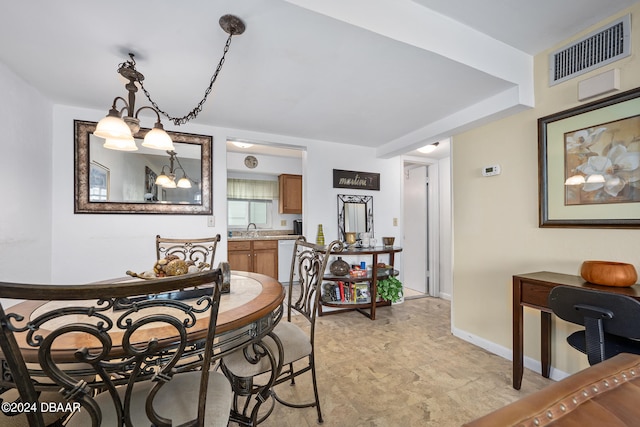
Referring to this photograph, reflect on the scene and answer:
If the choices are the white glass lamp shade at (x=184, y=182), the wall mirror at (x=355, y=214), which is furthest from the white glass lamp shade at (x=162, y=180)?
the wall mirror at (x=355, y=214)

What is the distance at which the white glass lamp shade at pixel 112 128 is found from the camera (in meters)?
1.37

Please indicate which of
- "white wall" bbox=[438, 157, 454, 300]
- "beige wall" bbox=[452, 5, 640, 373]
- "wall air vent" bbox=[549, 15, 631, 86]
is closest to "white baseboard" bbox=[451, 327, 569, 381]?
"beige wall" bbox=[452, 5, 640, 373]

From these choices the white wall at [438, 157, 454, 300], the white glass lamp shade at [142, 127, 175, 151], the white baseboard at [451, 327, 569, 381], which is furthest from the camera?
the white wall at [438, 157, 454, 300]

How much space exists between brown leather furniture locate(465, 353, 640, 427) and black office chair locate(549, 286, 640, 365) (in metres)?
0.72

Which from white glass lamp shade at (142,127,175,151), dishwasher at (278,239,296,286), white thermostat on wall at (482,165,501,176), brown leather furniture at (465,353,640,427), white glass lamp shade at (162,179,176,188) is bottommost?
dishwasher at (278,239,296,286)

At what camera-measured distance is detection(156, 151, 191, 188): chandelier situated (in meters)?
2.65

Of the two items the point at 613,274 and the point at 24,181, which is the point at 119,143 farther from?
the point at 613,274

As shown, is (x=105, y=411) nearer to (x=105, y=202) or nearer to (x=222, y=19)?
(x=222, y=19)

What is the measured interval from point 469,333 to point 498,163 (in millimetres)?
Answer: 1649

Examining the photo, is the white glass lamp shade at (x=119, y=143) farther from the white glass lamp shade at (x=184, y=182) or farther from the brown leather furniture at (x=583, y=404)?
the brown leather furniture at (x=583, y=404)

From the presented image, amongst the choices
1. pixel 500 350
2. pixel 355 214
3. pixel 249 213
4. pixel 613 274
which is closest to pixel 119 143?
pixel 355 214

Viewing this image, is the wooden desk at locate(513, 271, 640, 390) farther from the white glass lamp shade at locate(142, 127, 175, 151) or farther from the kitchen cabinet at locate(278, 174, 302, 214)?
the kitchen cabinet at locate(278, 174, 302, 214)

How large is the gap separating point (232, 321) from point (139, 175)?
2.36 meters

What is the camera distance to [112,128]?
137 centimetres
